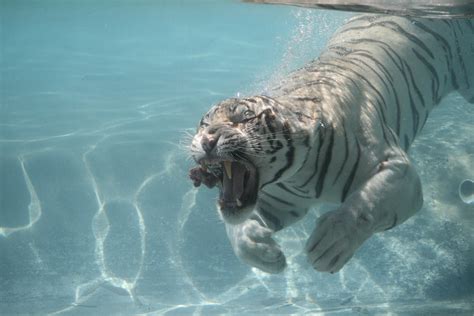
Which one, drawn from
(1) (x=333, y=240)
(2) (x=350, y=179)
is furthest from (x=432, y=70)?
(1) (x=333, y=240)

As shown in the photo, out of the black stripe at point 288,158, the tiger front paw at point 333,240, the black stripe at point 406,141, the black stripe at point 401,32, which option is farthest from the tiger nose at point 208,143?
the black stripe at point 401,32

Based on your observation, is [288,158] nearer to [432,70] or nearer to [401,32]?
[432,70]

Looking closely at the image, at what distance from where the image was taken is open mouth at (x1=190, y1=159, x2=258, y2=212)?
277 cm

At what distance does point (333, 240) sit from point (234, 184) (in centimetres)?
77

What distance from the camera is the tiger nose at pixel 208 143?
2518mm

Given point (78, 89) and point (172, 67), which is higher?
point (172, 67)

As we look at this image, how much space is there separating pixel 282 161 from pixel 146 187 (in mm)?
4536

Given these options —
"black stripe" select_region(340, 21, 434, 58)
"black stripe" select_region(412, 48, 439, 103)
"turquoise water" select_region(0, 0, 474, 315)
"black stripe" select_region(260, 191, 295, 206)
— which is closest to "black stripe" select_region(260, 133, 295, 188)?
"black stripe" select_region(260, 191, 295, 206)

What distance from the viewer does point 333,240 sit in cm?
304

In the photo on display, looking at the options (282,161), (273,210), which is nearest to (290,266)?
(273,210)

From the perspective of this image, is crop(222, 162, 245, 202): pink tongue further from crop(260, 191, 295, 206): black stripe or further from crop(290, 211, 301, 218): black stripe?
crop(290, 211, 301, 218): black stripe

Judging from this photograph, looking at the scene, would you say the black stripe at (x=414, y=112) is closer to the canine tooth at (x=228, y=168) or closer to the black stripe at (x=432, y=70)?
the black stripe at (x=432, y=70)

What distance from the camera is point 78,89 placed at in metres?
14.5

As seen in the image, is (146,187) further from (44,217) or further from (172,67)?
(172,67)
